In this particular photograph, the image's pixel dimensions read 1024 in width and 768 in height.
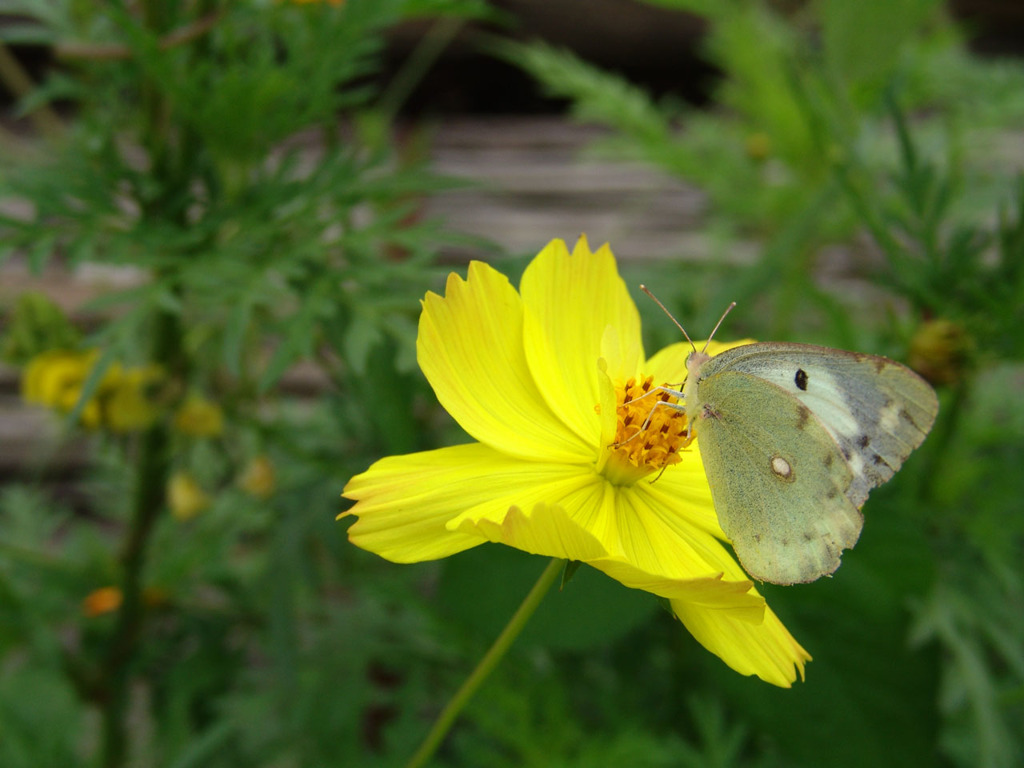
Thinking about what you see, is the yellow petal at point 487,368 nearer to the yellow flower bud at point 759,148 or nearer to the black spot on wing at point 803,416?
the black spot on wing at point 803,416

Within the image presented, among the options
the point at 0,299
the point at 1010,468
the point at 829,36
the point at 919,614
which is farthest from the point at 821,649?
the point at 0,299

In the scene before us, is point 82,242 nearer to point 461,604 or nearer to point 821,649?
point 461,604

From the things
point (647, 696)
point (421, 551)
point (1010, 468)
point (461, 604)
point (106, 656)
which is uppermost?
point (421, 551)

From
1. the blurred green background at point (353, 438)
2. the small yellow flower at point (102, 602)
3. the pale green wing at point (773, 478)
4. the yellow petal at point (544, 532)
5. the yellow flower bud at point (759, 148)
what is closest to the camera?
the yellow petal at point (544, 532)

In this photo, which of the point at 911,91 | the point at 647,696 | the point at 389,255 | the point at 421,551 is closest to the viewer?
the point at 421,551

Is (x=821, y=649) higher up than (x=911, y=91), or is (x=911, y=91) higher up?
(x=911, y=91)

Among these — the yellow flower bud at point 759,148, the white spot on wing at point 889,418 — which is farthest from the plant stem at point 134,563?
the yellow flower bud at point 759,148
